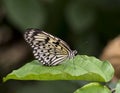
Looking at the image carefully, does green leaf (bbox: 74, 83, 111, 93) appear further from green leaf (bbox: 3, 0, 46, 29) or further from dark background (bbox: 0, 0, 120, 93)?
green leaf (bbox: 3, 0, 46, 29)

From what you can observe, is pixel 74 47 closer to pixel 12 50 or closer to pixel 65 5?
pixel 65 5

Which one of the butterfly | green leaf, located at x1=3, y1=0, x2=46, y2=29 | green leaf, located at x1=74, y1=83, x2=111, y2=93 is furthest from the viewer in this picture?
green leaf, located at x1=3, y1=0, x2=46, y2=29

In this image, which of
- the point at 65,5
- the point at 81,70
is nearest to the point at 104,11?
the point at 65,5

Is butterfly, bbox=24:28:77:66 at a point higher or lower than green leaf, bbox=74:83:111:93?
lower

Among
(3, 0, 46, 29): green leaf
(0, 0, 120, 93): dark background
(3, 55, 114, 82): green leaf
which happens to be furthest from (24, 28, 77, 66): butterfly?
(3, 0, 46, 29): green leaf

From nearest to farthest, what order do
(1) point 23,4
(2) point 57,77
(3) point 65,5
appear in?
(2) point 57,77, (1) point 23,4, (3) point 65,5

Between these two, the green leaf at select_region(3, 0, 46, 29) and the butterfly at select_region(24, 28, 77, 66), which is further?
the green leaf at select_region(3, 0, 46, 29)

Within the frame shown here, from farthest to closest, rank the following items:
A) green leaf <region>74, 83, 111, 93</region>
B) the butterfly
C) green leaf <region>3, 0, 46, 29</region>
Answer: green leaf <region>3, 0, 46, 29</region> → the butterfly → green leaf <region>74, 83, 111, 93</region>

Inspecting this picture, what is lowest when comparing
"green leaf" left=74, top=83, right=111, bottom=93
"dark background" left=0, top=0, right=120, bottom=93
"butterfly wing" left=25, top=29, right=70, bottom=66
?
"dark background" left=0, top=0, right=120, bottom=93

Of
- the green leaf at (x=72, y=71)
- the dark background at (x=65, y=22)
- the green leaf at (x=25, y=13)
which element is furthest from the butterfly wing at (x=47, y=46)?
the green leaf at (x=25, y=13)
